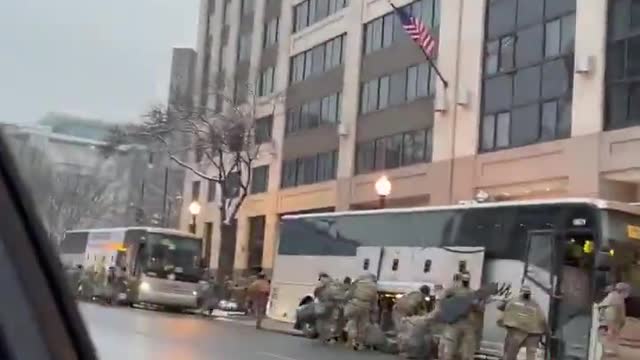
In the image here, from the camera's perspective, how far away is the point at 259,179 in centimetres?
5106

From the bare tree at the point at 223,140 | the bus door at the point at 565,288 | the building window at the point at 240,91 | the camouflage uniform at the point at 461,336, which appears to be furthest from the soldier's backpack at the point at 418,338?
the building window at the point at 240,91

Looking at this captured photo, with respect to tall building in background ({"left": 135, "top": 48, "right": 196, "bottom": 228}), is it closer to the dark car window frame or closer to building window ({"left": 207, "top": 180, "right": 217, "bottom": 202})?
the dark car window frame

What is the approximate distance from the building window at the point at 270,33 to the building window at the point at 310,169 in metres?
6.78

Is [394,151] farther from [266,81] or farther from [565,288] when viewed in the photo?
[565,288]

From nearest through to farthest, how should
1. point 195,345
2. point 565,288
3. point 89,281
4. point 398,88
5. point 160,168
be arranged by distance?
point 89,281 → point 160,168 → point 195,345 → point 565,288 → point 398,88

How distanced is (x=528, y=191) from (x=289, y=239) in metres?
7.49

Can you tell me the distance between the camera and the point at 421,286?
22.5 m

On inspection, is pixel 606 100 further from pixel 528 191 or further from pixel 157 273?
pixel 157 273

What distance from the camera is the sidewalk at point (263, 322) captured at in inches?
→ 1160

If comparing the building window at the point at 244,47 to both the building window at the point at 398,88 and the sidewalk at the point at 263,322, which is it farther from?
the sidewalk at the point at 263,322

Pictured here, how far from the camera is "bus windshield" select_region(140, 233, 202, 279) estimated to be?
32.6 metres

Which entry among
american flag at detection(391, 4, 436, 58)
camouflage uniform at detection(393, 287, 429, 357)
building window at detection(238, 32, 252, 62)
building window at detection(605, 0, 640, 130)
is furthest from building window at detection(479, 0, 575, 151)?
building window at detection(238, 32, 252, 62)

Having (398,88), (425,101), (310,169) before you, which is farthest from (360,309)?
(310,169)

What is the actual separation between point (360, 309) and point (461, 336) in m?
5.22
